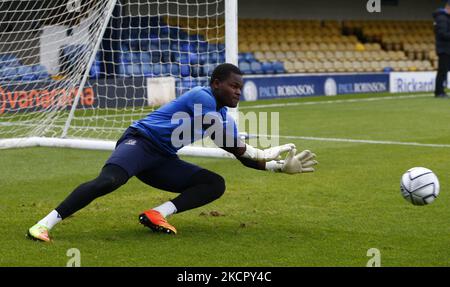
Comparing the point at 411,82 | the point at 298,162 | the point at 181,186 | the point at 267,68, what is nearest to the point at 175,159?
the point at 181,186

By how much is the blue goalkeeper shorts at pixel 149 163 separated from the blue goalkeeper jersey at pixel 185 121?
63 millimetres

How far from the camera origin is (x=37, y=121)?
14.5 metres

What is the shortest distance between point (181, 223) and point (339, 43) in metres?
24.0

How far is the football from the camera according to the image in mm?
6809

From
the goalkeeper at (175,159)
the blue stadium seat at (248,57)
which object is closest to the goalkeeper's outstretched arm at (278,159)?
the goalkeeper at (175,159)

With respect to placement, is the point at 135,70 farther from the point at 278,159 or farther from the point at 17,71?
the point at 278,159

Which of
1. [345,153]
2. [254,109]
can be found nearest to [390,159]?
[345,153]

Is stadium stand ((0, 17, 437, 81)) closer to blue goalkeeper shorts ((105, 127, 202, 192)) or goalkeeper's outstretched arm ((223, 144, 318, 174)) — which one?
blue goalkeeper shorts ((105, 127, 202, 192))

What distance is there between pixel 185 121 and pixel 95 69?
1055cm

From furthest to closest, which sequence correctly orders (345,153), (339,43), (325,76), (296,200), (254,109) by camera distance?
(339,43) < (325,76) < (254,109) < (345,153) < (296,200)

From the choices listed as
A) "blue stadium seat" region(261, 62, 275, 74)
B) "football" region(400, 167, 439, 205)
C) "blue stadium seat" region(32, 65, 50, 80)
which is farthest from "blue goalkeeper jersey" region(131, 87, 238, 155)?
"blue stadium seat" region(261, 62, 275, 74)

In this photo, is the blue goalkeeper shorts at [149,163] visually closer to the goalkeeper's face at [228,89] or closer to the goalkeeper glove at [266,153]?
the goalkeeper glove at [266,153]

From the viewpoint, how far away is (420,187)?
6812mm
